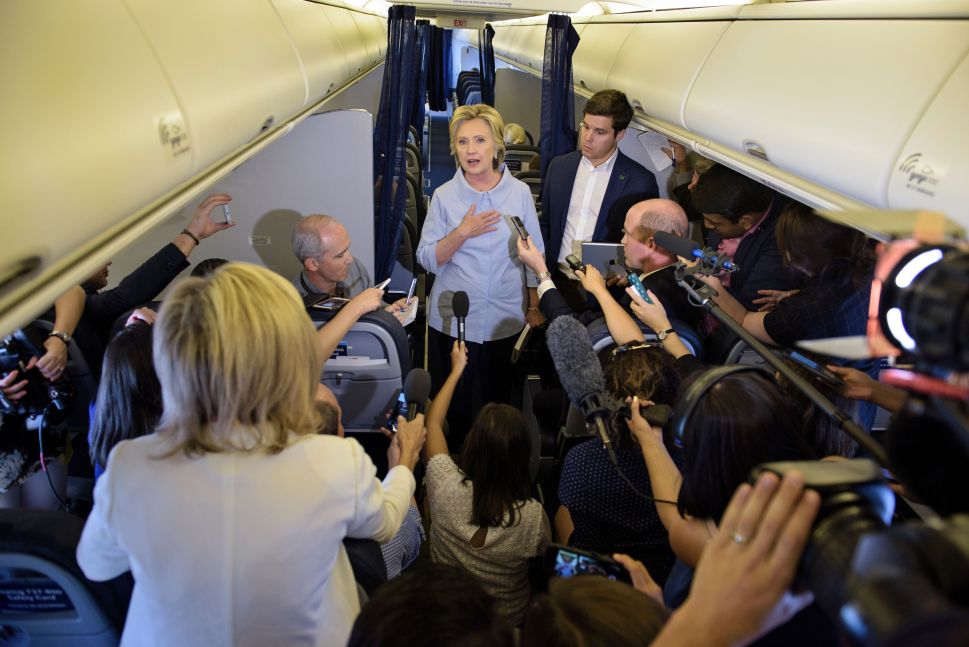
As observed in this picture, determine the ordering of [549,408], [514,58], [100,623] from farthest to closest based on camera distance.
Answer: [514,58]
[549,408]
[100,623]

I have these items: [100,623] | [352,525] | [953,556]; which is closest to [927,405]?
[953,556]

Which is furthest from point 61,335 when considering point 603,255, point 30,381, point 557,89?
point 557,89

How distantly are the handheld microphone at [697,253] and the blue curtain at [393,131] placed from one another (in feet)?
6.77

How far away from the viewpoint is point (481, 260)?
3.29 m

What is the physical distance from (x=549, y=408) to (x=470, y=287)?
0.87 metres

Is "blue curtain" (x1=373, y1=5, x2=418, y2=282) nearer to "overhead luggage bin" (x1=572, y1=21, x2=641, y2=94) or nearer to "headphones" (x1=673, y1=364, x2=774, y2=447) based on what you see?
"overhead luggage bin" (x1=572, y1=21, x2=641, y2=94)

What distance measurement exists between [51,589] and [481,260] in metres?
2.31

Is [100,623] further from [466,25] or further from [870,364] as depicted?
[466,25]

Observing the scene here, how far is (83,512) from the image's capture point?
255 centimetres

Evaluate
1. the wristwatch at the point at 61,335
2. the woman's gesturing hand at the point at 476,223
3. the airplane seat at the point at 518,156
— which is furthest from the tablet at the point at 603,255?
the airplane seat at the point at 518,156

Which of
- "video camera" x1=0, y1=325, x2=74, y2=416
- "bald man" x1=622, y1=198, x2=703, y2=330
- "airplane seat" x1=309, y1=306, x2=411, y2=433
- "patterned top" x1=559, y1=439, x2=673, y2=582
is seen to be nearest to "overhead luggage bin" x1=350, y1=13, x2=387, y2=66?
"bald man" x1=622, y1=198, x2=703, y2=330

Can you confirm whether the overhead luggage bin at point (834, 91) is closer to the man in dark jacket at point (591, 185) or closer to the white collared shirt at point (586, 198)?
the man in dark jacket at point (591, 185)

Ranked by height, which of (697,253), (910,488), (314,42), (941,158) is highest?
(314,42)

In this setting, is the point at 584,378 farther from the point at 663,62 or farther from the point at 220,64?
the point at 663,62
